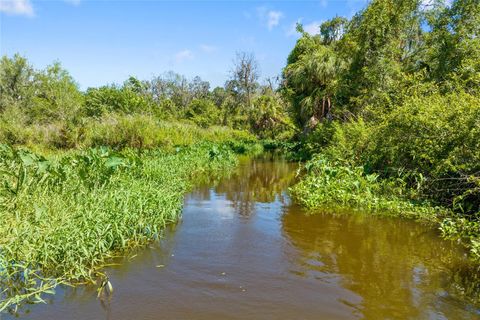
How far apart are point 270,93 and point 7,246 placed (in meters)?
39.3

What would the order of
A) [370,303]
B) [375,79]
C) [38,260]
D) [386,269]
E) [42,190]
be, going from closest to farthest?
[370,303] → [38,260] → [386,269] → [42,190] → [375,79]

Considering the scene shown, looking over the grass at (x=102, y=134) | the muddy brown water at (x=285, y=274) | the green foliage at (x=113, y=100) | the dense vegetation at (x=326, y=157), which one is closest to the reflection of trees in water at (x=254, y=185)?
the dense vegetation at (x=326, y=157)

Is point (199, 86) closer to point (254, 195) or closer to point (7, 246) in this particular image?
point (254, 195)

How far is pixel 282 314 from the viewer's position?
4.89 metres

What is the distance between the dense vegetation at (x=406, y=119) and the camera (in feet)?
30.3

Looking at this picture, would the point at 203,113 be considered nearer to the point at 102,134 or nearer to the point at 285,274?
the point at 102,134

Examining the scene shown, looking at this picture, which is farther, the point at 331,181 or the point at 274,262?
the point at 331,181

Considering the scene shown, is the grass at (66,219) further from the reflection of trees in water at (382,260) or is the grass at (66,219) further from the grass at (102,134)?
the grass at (102,134)

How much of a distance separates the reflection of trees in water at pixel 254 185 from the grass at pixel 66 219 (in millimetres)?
2685

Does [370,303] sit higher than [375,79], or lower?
lower

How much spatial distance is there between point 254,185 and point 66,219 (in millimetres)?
9595

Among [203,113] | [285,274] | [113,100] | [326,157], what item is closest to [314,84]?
[326,157]

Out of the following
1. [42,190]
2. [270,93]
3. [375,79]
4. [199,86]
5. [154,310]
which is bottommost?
[154,310]

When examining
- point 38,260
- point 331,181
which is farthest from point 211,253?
point 331,181
